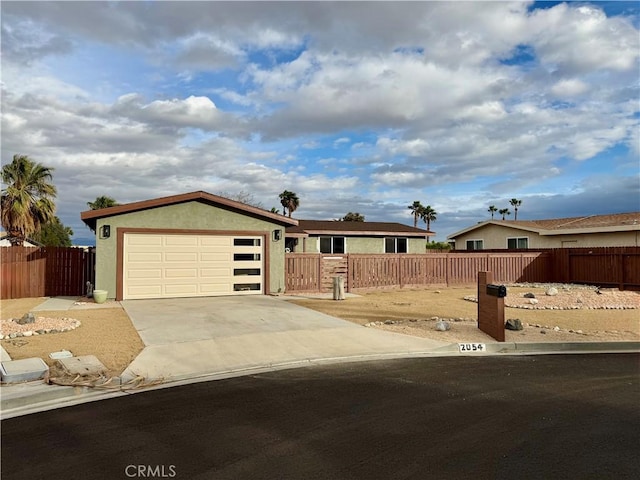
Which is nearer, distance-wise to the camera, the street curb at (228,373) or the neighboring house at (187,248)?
the street curb at (228,373)

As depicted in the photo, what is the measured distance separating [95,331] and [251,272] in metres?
8.11

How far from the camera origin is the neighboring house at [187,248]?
617 inches

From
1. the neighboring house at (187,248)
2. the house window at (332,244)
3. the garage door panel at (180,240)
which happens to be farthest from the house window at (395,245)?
the garage door panel at (180,240)

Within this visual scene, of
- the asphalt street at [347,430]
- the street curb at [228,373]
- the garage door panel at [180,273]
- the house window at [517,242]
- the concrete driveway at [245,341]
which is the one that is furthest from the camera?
the house window at [517,242]

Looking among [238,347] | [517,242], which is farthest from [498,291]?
[517,242]

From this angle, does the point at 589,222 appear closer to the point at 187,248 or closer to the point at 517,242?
the point at 517,242

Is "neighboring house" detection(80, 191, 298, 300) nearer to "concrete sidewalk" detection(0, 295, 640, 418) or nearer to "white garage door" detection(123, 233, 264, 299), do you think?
"white garage door" detection(123, 233, 264, 299)

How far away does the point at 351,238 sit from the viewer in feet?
94.9

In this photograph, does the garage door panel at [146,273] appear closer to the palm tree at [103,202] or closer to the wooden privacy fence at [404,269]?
the wooden privacy fence at [404,269]

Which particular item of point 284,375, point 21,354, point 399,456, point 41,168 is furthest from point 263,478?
point 41,168

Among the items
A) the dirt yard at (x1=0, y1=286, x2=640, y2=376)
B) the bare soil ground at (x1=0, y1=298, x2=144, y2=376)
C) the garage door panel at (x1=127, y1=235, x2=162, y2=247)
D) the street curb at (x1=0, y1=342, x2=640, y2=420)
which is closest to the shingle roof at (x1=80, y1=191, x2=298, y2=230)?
the garage door panel at (x1=127, y1=235, x2=162, y2=247)

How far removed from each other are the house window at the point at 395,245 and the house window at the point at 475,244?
280 inches

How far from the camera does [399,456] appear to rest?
13.9ft

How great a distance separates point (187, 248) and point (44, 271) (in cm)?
548
